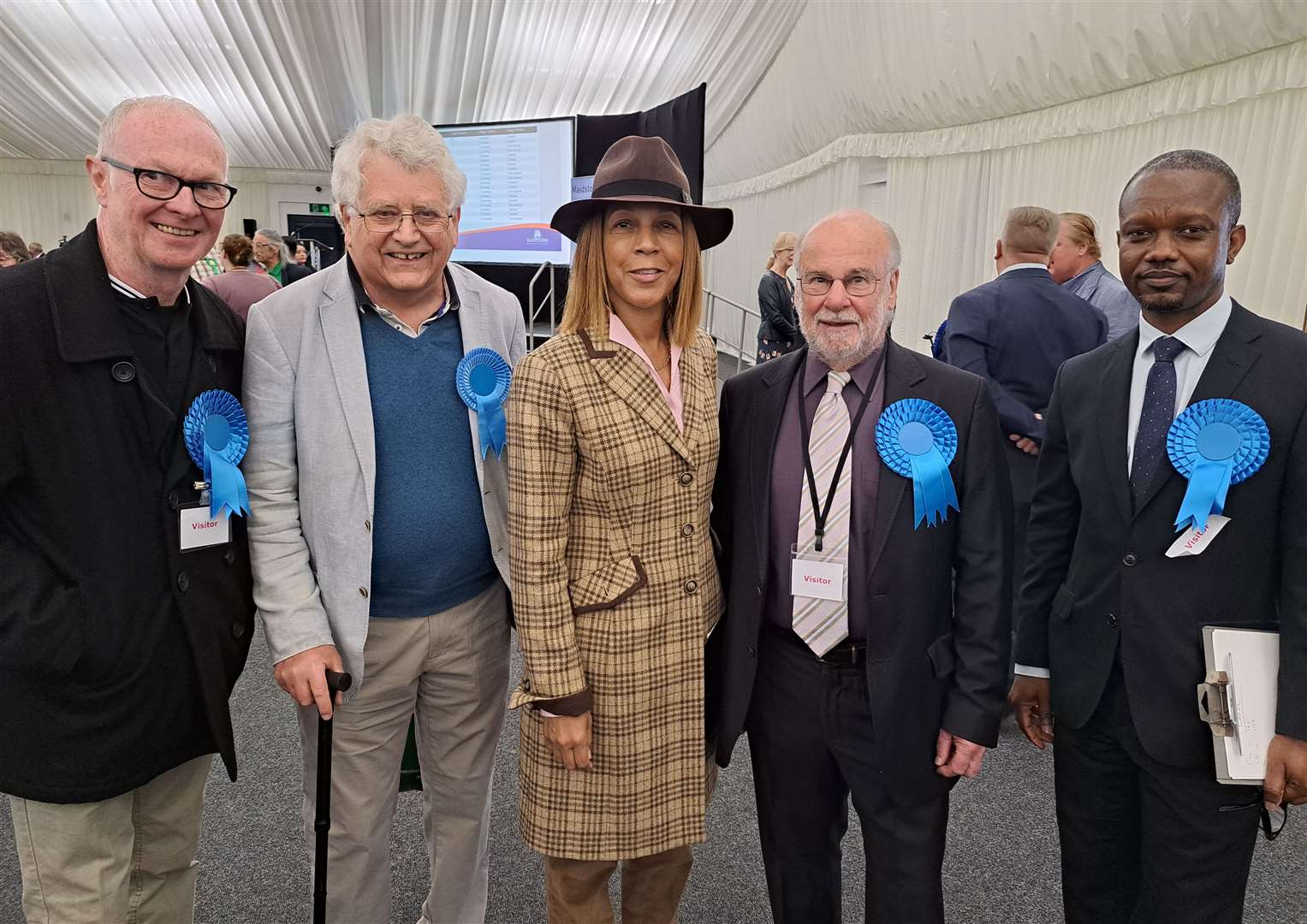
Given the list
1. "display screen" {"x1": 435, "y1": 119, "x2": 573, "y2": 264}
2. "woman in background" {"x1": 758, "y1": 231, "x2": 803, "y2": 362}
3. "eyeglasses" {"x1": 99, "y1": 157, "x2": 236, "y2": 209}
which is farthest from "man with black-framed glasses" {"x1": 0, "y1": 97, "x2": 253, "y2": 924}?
"woman in background" {"x1": 758, "y1": 231, "x2": 803, "y2": 362}

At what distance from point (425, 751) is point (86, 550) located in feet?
2.59

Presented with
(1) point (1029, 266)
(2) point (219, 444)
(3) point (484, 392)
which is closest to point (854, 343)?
(3) point (484, 392)

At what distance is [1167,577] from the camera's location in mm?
1363

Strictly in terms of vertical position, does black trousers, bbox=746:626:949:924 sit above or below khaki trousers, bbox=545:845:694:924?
above

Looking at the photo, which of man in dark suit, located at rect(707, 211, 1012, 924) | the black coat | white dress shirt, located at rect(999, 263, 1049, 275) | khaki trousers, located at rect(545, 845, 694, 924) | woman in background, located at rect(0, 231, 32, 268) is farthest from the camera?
woman in background, located at rect(0, 231, 32, 268)

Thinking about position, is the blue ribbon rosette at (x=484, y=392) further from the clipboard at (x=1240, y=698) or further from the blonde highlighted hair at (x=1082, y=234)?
the blonde highlighted hair at (x=1082, y=234)

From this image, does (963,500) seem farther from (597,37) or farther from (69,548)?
(597,37)

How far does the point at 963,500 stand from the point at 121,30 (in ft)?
42.2

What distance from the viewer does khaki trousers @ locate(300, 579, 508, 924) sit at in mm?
1583

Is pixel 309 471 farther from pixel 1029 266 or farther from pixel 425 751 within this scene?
pixel 1029 266

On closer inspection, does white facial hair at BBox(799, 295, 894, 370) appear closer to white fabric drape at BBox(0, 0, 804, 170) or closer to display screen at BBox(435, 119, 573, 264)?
display screen at BBox(435, 119, 573, 264)

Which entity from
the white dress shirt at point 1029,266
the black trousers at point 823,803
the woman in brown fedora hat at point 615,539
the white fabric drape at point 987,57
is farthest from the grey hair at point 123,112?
the white fabric drape at point 987,57

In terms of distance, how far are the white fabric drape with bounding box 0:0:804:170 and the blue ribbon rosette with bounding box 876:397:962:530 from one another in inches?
343

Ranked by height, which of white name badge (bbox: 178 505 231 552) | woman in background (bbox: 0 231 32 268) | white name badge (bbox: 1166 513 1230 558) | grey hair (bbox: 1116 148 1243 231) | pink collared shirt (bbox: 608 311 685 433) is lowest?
A: white name badge (bbox: 178 505 231 552)
